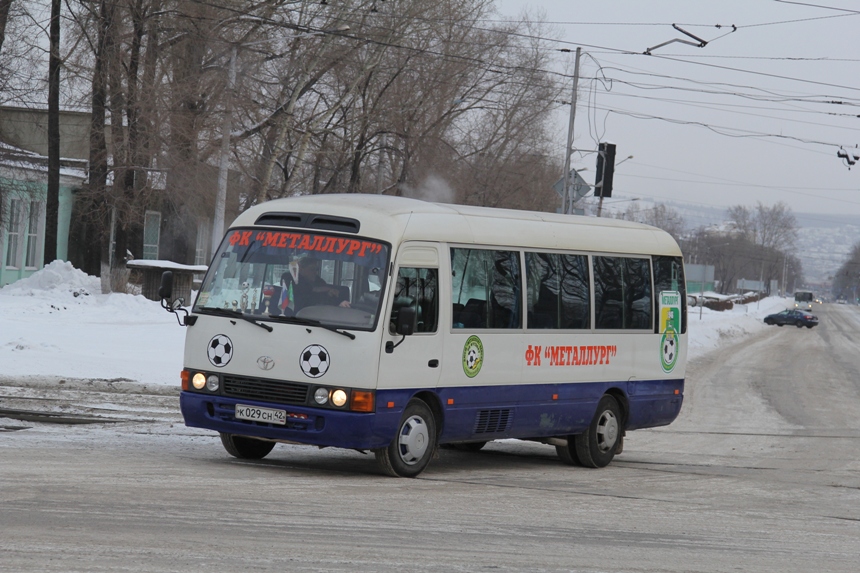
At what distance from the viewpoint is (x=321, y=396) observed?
9.50 meters

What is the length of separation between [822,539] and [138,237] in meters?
30.1

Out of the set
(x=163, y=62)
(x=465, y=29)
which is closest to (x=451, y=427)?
(x=163, y=62)

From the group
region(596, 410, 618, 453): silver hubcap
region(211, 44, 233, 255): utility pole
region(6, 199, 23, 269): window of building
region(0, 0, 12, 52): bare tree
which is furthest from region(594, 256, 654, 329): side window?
region(6, 199, 23, 269): window of building

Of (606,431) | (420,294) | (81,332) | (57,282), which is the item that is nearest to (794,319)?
(57,282)

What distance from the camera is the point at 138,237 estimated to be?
117ft

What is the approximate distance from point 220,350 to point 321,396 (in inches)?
40.1

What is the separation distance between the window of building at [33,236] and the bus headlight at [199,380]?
90.9 ft

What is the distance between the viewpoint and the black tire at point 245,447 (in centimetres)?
1048

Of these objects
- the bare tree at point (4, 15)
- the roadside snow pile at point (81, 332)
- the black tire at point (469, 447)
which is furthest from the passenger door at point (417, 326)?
the bare tree at point (4, 15)

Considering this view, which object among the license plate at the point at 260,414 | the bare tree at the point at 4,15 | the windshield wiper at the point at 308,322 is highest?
the bare tree at the point at 4,15

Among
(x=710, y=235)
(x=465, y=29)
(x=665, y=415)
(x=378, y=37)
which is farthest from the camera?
(x=710, y=235)

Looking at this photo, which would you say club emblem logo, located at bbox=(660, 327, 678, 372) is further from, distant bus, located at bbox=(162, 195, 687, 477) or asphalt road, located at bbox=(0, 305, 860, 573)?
distant bus, located at bbox=(162, 195, 687, 477)

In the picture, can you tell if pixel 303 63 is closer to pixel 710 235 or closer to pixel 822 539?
pixel 822 539

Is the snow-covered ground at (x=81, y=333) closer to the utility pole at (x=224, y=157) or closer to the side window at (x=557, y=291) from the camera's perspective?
the utility pole at (x=224, y=157)
